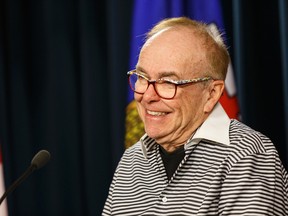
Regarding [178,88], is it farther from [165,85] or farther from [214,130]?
[214,130]

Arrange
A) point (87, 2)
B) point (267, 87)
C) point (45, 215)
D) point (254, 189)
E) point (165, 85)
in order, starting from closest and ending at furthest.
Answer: point (254, 189) < point (165, 85) < point (267, 87) < point (87, 2) < point (45, 215)

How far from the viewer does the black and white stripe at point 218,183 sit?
1.40 metres

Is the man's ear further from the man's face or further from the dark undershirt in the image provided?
the dark undershirt

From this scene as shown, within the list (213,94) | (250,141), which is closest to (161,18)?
(213,94)

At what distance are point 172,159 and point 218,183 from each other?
0.21 m

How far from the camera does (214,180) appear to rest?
1.46m

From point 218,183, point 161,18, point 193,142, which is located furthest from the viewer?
point 161,18

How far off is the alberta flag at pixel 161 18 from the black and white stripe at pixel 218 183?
3.22ft

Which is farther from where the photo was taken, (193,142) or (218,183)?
(193,142)

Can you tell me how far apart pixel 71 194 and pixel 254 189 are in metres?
1.70

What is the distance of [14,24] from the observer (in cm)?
293

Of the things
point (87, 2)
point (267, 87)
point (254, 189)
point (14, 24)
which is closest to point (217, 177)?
point (254, 189)

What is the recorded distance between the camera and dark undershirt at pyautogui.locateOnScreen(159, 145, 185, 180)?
5.29 ft

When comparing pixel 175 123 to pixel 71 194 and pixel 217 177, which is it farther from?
pixel 71 194
